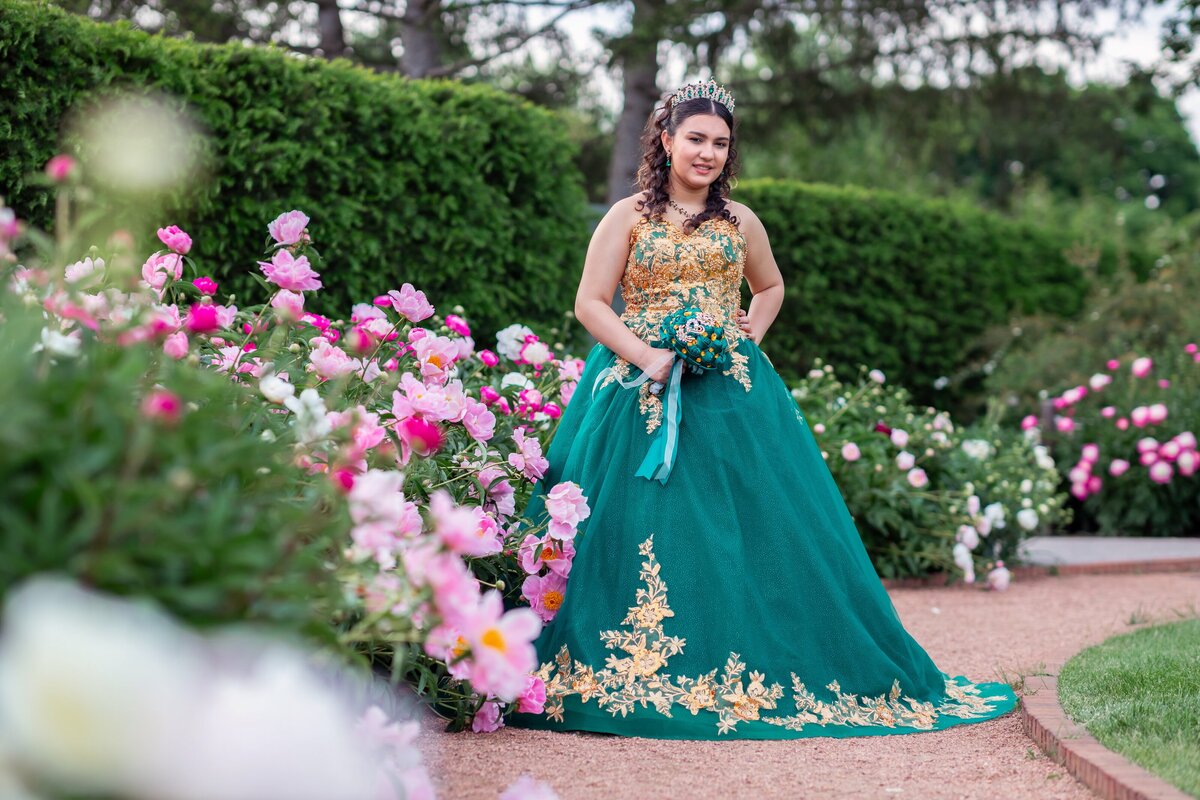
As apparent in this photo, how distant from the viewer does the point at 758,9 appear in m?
9.44

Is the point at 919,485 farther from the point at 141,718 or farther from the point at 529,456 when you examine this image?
the point at 141,718

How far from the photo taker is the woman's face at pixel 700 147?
3.45m

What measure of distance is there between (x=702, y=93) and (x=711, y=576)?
1.46m

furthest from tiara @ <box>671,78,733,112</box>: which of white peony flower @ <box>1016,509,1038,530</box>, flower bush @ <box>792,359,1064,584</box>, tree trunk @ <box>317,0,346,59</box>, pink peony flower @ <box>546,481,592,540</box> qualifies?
tree trunk @ <box>317,0,346,59</box>

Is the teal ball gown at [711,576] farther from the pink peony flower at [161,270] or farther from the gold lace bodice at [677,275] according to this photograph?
the pink peony flower at [161,270]

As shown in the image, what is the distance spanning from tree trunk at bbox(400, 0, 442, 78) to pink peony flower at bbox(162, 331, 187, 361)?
731 centimetres

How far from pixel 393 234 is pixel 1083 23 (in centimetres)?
709

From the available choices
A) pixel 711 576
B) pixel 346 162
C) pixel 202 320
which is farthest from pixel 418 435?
pixel 346 162

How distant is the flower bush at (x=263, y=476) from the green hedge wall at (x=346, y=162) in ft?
6.71

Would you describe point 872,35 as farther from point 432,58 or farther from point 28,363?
point 28,363

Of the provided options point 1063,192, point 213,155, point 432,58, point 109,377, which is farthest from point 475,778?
point 1063,192

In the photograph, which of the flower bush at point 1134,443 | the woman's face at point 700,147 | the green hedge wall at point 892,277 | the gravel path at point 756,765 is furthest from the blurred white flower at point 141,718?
the green hedge wall at point 892,277

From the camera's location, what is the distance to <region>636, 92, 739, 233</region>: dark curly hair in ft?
11.5

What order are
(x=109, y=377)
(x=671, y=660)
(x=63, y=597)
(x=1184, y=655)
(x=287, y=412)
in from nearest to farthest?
(x=63, y=597) → (x=109, y=377) → (x=287, y=412) → (x=671, y=660) → (x=1184, y=655)
